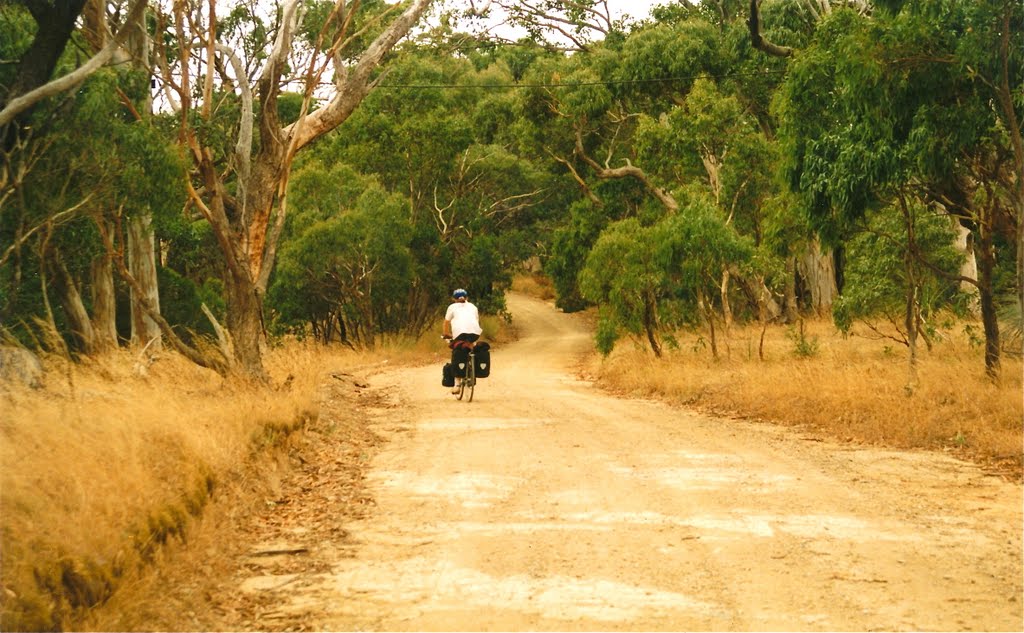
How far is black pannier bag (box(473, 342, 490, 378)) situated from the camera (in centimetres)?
1861

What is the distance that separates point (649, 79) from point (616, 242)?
10291mm

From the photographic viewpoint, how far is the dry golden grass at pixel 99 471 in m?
5.93

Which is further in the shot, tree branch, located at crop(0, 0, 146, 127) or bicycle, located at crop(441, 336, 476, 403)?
bicycle, located at crop(441, 336, 476, 403)

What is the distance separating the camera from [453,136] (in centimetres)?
4247

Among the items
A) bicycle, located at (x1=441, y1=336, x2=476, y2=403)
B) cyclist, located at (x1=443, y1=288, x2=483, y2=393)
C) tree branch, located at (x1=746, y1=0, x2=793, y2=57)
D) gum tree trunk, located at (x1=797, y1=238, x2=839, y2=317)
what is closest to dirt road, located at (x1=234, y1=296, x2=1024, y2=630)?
bicycle, located at (x1=441, y1=336, x2=476, y2=403)

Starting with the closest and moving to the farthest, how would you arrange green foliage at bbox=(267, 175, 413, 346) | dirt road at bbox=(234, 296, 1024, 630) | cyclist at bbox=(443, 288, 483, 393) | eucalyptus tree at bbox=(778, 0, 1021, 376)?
dirt road at bbox=(234, 296, 1024, 630), eucalyptus tree at bbox=(778, 0, 1021, 376), cyclist at bbox=(443, 288, 483, 393), green foliage at bbox=(267, 175, 413, 346)

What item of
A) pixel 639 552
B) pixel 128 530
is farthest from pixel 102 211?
pixel 639 552

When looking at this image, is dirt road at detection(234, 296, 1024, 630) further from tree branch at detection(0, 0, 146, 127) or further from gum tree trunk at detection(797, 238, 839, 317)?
gum tree trunk at detection(797, 238, 839, 317)

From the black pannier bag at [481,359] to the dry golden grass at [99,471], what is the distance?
600cm

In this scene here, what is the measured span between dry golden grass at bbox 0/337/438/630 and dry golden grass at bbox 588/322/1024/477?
717 centimetres

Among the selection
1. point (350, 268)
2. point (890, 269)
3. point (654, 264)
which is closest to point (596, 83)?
point (350, 268)

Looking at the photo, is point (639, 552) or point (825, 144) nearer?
point (639, 552)

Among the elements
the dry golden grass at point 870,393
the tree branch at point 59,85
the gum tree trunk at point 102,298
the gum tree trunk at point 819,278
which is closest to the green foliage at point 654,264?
the dry golden grass at point 870,393

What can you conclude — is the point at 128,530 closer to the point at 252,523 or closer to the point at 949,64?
the point at 252,523
